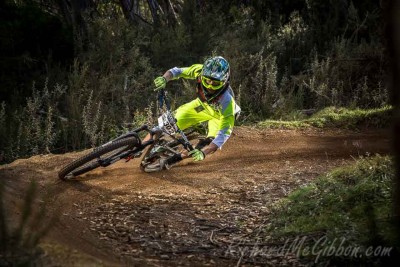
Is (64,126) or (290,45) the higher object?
(290,45)

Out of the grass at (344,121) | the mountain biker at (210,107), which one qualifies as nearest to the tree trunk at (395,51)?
the mountain biker at (210,107)

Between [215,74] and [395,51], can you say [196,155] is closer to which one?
[215,74]

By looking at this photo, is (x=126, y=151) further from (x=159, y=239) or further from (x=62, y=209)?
(x=159, y=239)

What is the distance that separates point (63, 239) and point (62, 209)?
1.68 metres

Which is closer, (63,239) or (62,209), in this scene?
(63,239)

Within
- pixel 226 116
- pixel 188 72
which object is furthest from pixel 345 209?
pixel 188 72

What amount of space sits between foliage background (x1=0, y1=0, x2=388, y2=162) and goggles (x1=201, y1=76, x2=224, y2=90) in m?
2.16

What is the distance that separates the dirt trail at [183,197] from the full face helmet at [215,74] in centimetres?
140

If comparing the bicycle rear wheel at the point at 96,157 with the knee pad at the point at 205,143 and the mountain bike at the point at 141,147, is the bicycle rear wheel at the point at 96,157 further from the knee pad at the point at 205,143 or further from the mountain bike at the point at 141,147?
the knee pad at the point at 205,143

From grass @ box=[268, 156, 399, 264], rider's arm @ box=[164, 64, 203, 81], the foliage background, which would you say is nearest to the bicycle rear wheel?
rider's arm @ box=[164, 64, 203, 81]

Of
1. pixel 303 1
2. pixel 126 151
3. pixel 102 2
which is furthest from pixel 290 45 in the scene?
pixel 126 151

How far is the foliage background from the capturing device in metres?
9.82

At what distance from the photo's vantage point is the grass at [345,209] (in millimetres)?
4324

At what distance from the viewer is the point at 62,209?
6121 mm
